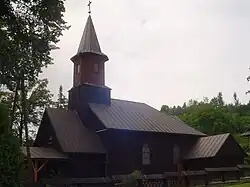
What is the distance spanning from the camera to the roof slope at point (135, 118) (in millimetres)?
29609

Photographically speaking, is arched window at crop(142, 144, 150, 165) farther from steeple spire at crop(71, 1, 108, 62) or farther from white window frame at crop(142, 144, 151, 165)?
steeple spire at crop(71, 1, 108, 62)

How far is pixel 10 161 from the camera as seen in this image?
12.2 metres

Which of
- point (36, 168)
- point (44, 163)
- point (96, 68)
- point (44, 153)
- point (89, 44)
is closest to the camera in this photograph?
point (36, 168)

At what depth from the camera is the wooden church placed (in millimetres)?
27250

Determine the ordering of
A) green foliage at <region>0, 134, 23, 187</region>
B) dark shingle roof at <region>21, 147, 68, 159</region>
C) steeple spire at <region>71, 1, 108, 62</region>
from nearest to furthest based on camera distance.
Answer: green foliage at <region>0, 134, 23, 187</region> → dark shingle roof at <region>21, 147, 68, 159</region> → steeple spire at <region>71, 1, 108, 62</region>

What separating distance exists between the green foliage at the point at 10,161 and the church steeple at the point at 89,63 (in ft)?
62.0

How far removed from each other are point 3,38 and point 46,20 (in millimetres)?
2560

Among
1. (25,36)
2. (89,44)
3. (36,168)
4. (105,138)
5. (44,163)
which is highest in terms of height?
(89,44)

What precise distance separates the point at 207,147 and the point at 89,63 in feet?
37.4

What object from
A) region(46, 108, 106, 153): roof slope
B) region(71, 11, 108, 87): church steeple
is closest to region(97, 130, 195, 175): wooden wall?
region(46, 108, 106, 153): roof slope

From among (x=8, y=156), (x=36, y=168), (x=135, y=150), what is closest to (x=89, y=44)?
(x=135, y=150)

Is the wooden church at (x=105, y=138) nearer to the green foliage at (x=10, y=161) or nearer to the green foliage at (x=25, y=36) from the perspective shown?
the green foliage at (x=25, y=36)

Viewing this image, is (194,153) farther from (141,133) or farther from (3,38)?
(3,38)

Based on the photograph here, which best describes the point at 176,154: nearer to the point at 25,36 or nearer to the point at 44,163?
the point at 44,163
